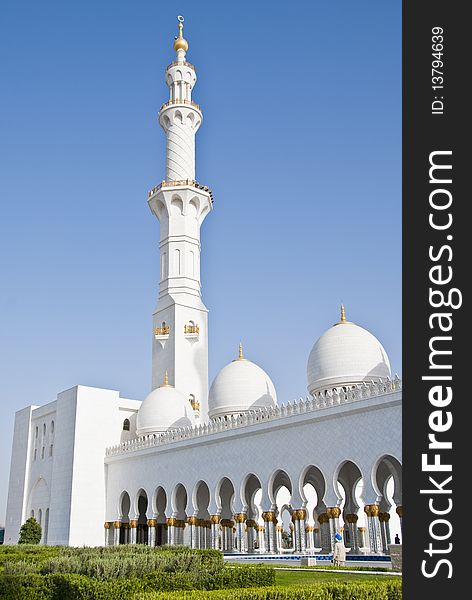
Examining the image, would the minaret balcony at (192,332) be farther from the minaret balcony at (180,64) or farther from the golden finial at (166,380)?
the minaret balcony at (180,64)

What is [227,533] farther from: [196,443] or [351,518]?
[351,518]

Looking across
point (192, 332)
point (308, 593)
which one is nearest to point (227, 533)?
point (192, 332)

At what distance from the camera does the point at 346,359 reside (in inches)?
874

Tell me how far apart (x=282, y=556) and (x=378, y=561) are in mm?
4054

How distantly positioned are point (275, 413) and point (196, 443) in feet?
15.1

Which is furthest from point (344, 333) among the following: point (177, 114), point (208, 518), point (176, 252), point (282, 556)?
point (177, 114)

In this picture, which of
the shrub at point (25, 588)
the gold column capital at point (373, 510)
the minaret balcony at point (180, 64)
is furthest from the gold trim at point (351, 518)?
the minaret balcony at point (180, 64)

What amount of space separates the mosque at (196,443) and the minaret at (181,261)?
0.25 feet

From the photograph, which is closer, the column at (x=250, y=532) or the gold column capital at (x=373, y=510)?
the gold column capital at (x=373, y=510)

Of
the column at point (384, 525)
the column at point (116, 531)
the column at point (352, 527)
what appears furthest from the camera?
the column at point (116, 531)

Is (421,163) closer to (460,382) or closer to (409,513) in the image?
(460,382)

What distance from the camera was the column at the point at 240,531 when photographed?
72.1 ft

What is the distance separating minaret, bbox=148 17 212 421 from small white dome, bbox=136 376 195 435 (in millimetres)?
1456

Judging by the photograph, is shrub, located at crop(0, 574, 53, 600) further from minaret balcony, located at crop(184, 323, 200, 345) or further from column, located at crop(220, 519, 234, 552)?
minaret balcony, located at crop(184, 323, 200, 345)
